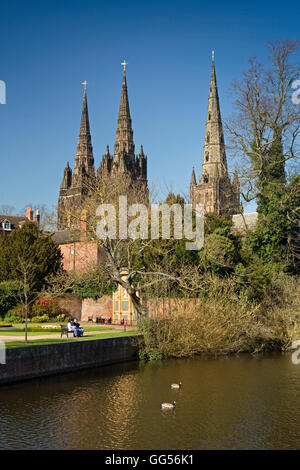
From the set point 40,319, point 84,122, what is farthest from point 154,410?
point 84,122

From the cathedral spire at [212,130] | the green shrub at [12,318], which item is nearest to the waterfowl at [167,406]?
the green shrub at [12,318]

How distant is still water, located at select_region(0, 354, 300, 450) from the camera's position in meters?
12.3

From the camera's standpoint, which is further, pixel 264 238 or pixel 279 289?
pixel 264 238

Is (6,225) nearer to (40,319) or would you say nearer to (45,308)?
(45,308)

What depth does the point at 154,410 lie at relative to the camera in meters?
14.9

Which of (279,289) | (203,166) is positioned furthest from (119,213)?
(203,166)

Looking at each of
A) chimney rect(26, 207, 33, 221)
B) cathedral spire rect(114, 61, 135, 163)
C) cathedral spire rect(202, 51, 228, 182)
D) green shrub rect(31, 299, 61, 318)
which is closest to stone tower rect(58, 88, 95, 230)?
cathedral spire rect(114, 61, 135, 163)

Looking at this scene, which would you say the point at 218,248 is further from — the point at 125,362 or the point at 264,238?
the point at 125,362

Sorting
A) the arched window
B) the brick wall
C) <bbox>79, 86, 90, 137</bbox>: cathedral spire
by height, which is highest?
<bbox>79, 86, 90, 137</bbox>: cathedral spire

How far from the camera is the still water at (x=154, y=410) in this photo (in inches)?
482

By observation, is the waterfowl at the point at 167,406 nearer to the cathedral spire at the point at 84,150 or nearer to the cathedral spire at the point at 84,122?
the cathedral spire at the point at 84,150

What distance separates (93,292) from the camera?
37.6 metres

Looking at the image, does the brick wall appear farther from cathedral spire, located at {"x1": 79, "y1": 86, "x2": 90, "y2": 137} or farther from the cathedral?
cathedral spire, located at {"x1": 79, "y1": 86, "x2": 90, "y2": 137}

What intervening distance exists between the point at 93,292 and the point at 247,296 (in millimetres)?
13600
